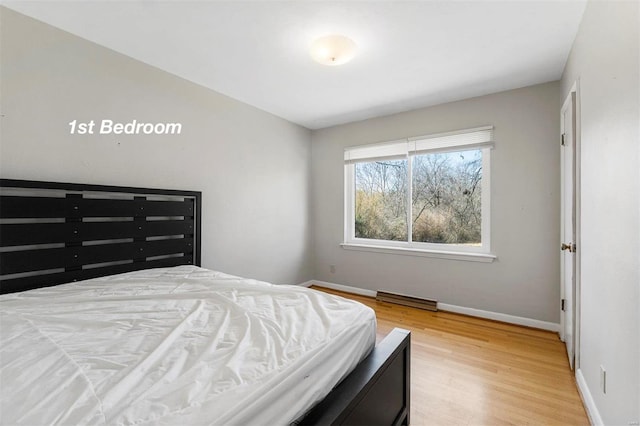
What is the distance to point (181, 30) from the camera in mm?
1935

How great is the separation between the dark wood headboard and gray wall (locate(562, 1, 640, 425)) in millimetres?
2779

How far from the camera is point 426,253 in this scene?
3.28m

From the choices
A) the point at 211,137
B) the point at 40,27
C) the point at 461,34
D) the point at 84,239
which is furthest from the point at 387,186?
the point at 40,27

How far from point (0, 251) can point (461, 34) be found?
3.21 meters

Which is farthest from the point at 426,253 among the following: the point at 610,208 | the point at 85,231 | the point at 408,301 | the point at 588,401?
the point at 85,231

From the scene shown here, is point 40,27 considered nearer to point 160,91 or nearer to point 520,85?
point 160,91

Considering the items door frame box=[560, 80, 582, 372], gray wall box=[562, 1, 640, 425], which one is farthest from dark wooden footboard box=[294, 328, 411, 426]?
door frame box=[560, 80, 582, 372]

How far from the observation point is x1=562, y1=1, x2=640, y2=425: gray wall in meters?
1.09

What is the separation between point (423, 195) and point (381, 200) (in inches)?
22.4

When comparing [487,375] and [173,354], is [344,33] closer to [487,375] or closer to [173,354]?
[173,354]

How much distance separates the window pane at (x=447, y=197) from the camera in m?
3.09

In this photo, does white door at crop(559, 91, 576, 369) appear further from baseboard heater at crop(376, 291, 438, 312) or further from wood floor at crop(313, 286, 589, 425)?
baseboard heater at crop(376, 291, 438, 312)

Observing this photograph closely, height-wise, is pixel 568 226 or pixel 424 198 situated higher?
pixel 424 198

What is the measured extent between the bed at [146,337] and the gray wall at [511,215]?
1.98 meters
